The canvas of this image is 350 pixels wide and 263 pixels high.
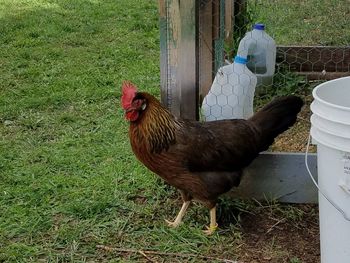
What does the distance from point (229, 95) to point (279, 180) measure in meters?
0.52

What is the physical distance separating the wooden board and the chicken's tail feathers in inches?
9.1

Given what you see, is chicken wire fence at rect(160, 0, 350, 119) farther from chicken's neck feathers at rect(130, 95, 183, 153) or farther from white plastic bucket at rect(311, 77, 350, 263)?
white plastic bucket at rect(311, 77, 350, 263)

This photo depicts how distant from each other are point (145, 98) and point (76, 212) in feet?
2.36

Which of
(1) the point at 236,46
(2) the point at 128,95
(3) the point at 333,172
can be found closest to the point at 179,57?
(2) the point at 128,95

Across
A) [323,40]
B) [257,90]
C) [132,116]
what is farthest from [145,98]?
[323,40]

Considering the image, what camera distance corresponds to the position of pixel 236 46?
4.66 metres

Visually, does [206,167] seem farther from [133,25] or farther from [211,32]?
[133,25]

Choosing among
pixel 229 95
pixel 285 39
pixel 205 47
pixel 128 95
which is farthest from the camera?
pixel 285 39

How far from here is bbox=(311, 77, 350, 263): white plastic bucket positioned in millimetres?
2396

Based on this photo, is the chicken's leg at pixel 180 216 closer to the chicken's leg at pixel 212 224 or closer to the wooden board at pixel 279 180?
the chicken's leg at pixel 212 224

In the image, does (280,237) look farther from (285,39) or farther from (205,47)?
(285,39)

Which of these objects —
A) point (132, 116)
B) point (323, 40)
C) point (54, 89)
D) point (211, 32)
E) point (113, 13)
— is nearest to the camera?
point (132, 116)

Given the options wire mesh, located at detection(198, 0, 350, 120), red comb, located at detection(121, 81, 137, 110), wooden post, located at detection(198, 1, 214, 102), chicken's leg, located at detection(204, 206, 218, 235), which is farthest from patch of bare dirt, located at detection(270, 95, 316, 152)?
red comb, located at detection(121, 81, 137, 110)

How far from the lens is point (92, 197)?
139 inches
